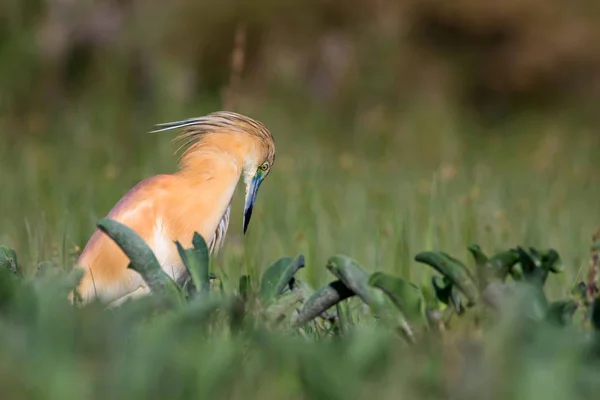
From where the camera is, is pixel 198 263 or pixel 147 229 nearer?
pixel 198 263

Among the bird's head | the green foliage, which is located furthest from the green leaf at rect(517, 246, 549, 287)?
the bird's head

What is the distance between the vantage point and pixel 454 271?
1751 mm

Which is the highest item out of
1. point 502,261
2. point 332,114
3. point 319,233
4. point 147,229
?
point 502,261

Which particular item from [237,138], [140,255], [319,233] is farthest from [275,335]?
[319,233]

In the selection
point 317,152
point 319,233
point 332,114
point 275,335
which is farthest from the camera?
point 332,114

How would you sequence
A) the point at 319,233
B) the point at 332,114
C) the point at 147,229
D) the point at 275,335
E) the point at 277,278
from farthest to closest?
the point at 332,114 → the point at 319,233 → the point at 147,229 → the point at 277,278 → the point at 275,335

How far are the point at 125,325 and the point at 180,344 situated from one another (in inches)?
3.7

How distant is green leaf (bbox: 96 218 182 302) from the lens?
1821 mm

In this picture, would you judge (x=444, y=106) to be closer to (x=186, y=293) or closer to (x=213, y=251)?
(x=213, y=251)

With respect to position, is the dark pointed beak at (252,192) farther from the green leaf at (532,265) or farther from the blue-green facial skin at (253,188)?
the green leaf at (532,265)

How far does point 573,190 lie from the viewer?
522 cm

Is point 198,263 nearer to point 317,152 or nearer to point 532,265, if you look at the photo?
point 532,265

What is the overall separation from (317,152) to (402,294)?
4.20 m

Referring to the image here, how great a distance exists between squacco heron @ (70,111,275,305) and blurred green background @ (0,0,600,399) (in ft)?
0.68
